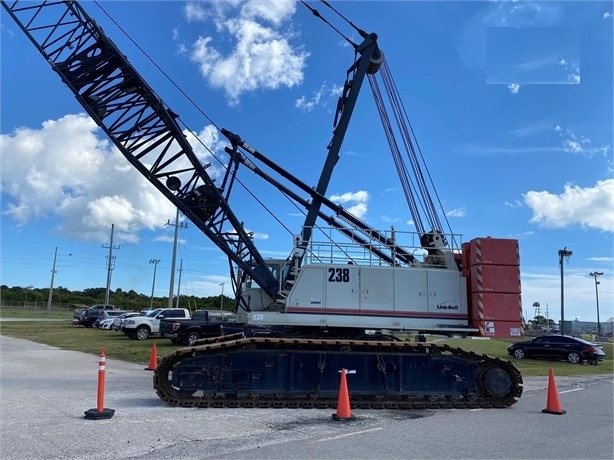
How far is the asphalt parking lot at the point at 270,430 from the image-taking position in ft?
21.7

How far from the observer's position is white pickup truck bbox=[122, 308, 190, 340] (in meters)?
28.1

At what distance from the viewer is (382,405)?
10.4 metres

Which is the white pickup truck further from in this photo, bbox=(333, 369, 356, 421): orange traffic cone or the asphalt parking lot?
bbox=(333, 369, 356, 421): orange traffic cone

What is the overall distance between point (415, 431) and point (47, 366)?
12.3 metres

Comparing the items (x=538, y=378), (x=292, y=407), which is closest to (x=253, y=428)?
(x=292, y=407)

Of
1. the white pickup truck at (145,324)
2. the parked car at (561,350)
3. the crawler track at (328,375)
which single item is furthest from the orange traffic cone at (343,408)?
the white pickup truck at (145,324)

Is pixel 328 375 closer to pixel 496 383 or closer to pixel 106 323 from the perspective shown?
pixel 496 383

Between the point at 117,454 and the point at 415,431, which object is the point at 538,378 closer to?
the point at 415,431

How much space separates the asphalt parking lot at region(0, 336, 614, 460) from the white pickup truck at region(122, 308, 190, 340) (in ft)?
53.9

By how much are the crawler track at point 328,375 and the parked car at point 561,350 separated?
16.5 m

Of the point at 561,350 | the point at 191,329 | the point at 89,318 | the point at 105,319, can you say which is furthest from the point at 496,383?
the point at 89,318

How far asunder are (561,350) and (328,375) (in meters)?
19.3

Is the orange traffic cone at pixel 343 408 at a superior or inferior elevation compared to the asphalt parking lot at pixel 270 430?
superior

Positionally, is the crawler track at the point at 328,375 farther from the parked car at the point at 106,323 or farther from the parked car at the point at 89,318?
A: the parked car at the point at 89,318
